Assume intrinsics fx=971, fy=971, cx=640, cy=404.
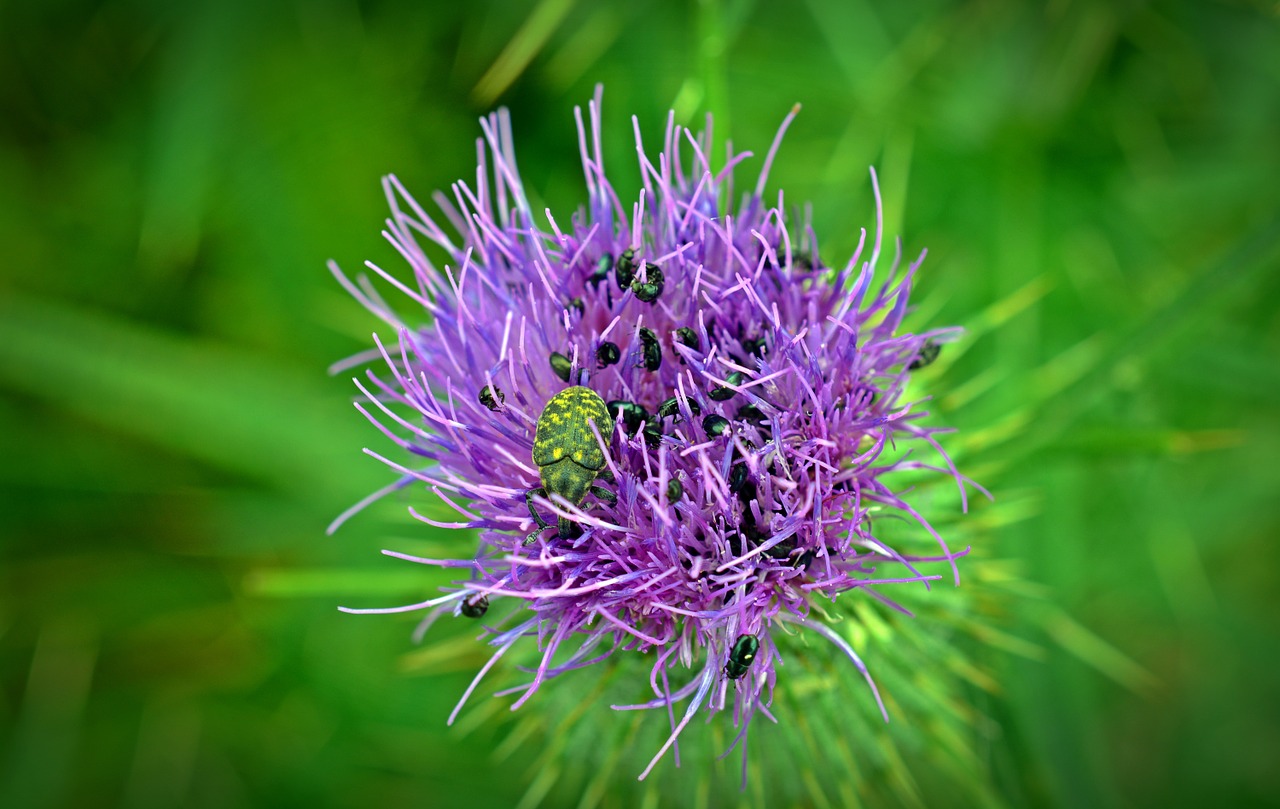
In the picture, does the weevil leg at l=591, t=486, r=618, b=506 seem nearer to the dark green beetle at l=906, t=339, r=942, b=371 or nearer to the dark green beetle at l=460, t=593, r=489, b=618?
the dark green beetle at l=460, t=593, r=489, b=618

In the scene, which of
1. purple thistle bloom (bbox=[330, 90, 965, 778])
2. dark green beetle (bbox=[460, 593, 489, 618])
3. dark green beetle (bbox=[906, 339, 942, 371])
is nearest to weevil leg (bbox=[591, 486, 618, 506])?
purple thistle bloom (bbox=[330, 90, 965, 778])

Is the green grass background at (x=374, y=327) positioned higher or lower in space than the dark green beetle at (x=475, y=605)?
higher

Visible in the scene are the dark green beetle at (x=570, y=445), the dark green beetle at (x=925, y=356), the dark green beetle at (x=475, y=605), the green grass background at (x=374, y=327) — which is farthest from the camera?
the green grass background at (x=374, y=327)

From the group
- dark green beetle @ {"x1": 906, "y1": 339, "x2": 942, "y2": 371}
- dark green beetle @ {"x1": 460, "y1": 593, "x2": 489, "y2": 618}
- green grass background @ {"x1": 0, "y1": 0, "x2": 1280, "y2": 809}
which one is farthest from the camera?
green grass background @ {"x1": 0, "y1": 0, "x2": 1280, "y2": 809}

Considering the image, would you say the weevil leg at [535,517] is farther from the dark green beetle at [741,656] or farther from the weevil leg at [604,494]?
the dark green beetle at [741,656]

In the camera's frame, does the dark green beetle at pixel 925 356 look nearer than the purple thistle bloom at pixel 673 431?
No

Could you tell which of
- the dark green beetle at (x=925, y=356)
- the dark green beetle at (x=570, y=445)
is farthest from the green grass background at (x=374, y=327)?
the dark green beetle at (x=570, y=445)
